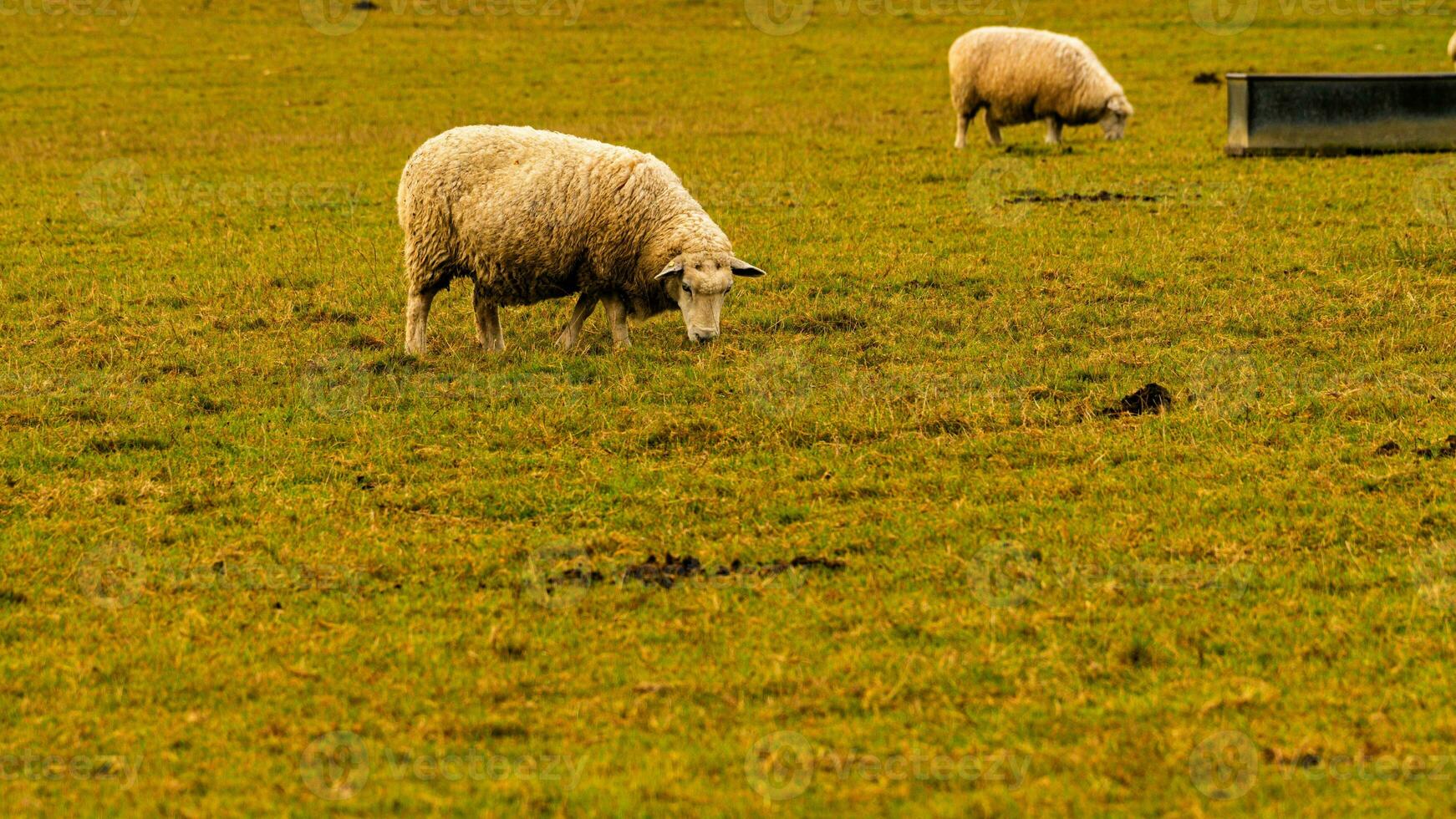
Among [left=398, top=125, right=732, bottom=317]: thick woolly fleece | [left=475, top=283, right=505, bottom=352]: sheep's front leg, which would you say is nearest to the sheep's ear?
[left=398, top=125, right=732, bottom=317]: thick woolly fleece

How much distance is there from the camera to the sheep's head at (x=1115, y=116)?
71.8 ft

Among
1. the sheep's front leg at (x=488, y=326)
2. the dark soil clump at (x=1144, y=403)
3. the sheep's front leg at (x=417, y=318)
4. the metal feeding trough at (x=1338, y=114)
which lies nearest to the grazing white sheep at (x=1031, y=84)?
the metal feeding trough at (x=1338, y=114)

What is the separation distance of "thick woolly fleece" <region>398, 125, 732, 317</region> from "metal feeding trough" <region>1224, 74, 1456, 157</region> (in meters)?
11.0

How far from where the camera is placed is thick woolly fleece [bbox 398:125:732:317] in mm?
10859

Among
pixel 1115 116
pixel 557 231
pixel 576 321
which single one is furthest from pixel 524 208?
pixel 1115 116

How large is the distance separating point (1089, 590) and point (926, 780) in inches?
71.5

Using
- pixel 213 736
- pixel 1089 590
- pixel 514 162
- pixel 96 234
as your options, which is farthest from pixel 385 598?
pixel 96 234

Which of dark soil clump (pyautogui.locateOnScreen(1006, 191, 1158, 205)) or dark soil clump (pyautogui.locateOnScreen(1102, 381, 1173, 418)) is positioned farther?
dark soil clump (pyautogui.locateOnScreen(1006, 191, 1158, 205))

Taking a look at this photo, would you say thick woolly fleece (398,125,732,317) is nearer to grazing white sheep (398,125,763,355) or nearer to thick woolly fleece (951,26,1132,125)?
grazing white sheep (398,125,763,355)

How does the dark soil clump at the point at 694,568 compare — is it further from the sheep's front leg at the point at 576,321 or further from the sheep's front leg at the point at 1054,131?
the sheep's front leg at the point at 1054,131

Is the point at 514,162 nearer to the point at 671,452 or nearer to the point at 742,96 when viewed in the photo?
the point at 671,452

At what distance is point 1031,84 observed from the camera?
2158 centimetres

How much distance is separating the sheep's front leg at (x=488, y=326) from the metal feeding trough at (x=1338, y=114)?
1189 cm

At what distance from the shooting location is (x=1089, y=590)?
6590 millimetres
